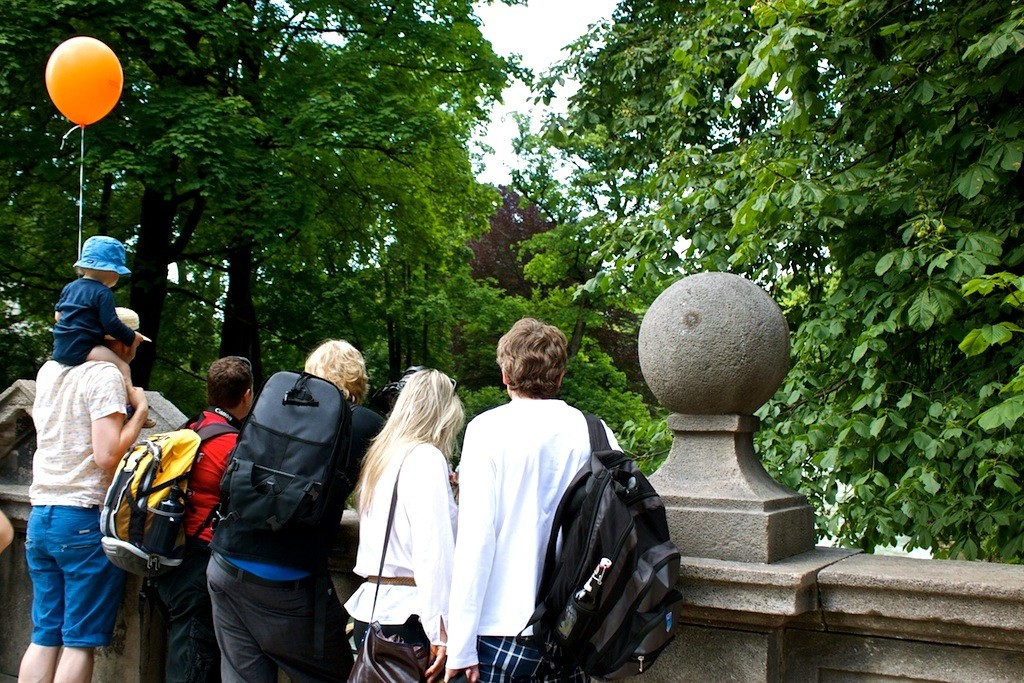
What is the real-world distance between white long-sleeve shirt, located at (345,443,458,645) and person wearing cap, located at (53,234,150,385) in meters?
1.56

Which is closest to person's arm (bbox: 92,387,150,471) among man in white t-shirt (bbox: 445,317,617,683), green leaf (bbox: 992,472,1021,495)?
man in white t-shirt (bbox: 445,317,617,683)

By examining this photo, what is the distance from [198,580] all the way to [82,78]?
458cm

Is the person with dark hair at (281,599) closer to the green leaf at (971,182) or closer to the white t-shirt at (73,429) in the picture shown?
the white t-shirt at (73,429)

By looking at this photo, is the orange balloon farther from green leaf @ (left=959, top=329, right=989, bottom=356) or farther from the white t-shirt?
green leaf @ (left=959, top=329, right=989, bottom=356)

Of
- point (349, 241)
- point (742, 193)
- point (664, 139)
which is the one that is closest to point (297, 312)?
point (349, 241)

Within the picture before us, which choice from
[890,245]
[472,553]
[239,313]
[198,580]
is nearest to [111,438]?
[198,580]

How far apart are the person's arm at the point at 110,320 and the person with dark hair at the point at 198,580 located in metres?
0.61

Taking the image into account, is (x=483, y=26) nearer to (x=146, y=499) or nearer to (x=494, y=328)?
(x=494, y=328)

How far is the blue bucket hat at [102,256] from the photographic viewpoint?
12.6ft

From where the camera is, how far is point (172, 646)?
357 centimetres

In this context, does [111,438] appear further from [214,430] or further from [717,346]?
[717,346]

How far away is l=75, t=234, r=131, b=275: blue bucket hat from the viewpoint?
384 centimetres

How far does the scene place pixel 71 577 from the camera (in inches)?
147

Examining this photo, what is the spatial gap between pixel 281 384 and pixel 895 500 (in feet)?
9.81
